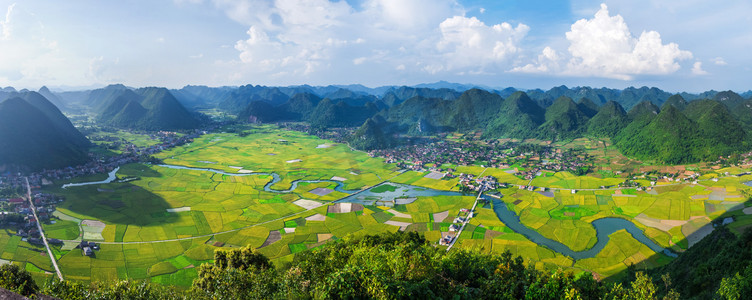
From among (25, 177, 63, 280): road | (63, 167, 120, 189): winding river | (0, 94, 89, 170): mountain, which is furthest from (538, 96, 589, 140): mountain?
(0, 94, 89, 170): mountain

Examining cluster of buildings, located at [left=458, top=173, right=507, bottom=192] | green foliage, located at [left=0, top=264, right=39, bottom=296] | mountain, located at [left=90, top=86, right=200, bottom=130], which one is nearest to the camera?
green foliage, located at [left=0, top=264, right=39, bottom=296]

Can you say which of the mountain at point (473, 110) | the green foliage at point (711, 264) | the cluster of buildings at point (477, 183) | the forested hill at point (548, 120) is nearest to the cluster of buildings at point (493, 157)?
the cluster of buildings at point (477, 183)

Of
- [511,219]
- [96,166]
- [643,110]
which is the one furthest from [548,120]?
[96,166]

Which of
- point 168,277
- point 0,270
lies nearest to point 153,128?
point 168,277

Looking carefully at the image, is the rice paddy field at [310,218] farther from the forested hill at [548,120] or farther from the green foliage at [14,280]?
the forested hill at [548,120]

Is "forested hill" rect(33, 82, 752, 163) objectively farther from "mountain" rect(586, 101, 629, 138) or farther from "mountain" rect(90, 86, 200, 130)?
"mountain" rect(90, 86, 200, 130)
